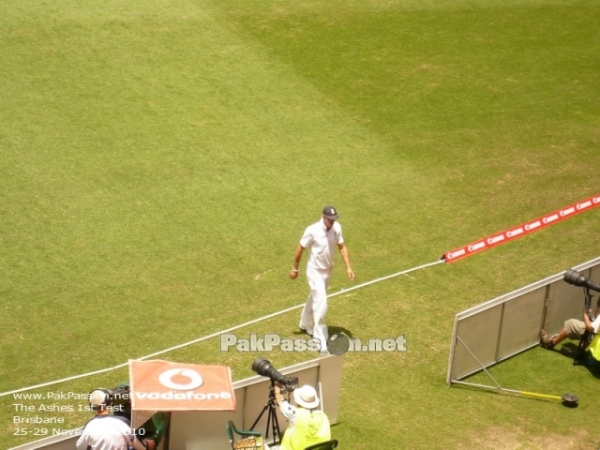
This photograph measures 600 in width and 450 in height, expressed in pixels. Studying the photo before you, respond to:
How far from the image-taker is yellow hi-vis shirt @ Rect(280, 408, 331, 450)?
404 inches

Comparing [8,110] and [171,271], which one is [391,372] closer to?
[171,271]

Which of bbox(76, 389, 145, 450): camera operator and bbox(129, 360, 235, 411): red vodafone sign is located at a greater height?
bbox(129, 360, 235, 411): red vodafone sign

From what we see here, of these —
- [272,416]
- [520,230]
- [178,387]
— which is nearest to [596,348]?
[520,230]

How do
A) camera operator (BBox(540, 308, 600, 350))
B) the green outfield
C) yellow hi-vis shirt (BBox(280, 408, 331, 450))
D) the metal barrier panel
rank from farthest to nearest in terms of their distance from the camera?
camera operator (BBox(540, 308, 600, 350)), the green outfield, the metal barrier panel, yellow hi-vis shirt (BBox(280, 408, 331, 450))

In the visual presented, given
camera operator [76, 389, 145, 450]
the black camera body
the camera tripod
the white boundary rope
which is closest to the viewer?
camera operator [76, 389, 145, 450]

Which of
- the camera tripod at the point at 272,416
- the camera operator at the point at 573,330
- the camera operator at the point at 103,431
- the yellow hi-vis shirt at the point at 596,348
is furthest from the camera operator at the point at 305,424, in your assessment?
the camera operator at the point at 573,330

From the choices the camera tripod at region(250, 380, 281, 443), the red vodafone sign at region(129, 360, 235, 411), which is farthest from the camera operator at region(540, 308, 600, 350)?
the red vodafone sign at region(129, 360, 235, 411)

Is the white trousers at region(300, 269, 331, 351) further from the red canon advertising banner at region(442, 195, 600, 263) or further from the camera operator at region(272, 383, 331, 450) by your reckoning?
the red canon advertising banner at region(442, 195, 600, 263)

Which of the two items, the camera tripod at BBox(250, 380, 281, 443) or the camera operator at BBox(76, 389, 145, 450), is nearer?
the camera operator at BBox(76, 389, 145, 450)

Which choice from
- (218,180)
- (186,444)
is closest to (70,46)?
(218,180)

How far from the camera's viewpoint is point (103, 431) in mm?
9898

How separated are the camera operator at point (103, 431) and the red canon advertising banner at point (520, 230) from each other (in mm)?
7742

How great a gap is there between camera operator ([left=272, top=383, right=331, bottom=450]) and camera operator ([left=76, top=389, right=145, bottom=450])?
1691 mm

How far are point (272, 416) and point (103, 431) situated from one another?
2.36 meters
